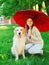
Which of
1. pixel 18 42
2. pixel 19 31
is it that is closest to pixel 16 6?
pixel 18 42

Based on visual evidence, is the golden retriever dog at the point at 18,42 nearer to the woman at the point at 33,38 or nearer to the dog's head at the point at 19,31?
the dog's head at the point at 19,31

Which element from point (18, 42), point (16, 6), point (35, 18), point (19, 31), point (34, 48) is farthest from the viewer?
point (16, 6)

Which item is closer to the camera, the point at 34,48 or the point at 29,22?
the point at 29,22

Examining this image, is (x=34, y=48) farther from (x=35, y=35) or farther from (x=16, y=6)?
(x=16, y=6)

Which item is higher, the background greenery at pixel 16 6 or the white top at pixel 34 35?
the background greenery at pixel 16 6

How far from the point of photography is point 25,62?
6719mm

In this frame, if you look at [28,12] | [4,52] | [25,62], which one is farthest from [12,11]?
[25,62]

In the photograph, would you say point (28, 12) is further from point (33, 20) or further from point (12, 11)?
point (12, 11)

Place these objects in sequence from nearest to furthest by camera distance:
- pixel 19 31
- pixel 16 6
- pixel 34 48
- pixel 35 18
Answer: pixel 19 31
pixel 34 48
pixel 35 18
pixel 16 6

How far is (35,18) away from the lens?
766cm

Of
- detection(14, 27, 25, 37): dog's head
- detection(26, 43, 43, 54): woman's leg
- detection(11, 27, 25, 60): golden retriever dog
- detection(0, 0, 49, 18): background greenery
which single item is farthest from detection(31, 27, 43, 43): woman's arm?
detection(0, 0, 49, 18): background greenery

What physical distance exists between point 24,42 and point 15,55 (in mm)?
426

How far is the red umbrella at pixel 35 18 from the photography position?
24.4ft

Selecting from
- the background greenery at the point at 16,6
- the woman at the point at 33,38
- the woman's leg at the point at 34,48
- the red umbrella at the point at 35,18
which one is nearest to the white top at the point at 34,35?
the woman at the point at 33,38
